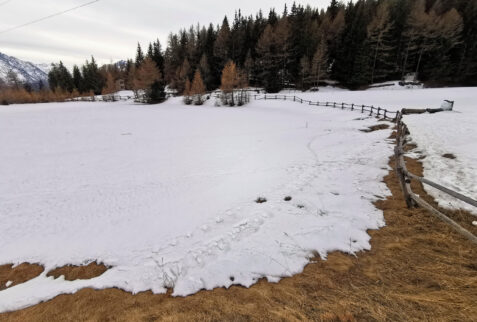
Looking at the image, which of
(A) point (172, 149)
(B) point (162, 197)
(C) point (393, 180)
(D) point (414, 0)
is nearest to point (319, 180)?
(C) point (393, 180)

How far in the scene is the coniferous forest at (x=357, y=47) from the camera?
44.6 m

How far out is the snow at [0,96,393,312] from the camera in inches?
192

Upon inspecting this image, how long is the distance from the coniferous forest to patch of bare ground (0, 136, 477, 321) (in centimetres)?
5170

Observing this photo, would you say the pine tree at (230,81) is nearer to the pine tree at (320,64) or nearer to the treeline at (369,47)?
the treeline at (369,47)

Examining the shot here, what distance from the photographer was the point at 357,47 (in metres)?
47.9

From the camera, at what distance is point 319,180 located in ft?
29.5

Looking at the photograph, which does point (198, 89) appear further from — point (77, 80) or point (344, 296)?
point (77, 80)

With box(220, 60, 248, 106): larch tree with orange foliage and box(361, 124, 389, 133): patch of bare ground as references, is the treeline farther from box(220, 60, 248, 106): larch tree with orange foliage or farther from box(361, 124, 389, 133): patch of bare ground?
box(361, 124, 389, 133): patch of bare ground

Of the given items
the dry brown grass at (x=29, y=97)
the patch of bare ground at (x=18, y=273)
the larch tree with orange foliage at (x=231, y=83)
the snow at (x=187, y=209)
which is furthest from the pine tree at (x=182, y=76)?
the patch of bare ground at (x=18, y=273)

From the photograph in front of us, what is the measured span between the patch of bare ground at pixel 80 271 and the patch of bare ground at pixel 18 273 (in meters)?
0.52

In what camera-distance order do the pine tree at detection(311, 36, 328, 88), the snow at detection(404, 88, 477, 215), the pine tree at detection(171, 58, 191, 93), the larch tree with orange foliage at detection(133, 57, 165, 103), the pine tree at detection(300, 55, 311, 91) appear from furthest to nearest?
the pine tree at detection(171, 58, 191, 93)
the larch tree with orange foliage at detection(133, 57, 165, 103)
the pine tree at detection(300, 55, 311, 91)
the pine tree at detection(311, 36, 328, 88)
the snow at detection(404, 88, 477, 215)

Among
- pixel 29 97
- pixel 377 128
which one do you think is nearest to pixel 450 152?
pixel 377 128

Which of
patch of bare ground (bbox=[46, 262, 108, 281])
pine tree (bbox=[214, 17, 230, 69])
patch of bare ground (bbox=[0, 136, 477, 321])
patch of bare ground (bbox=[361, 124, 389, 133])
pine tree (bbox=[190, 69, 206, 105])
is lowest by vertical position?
patch of bare ground (bbox=[361, 124, 389, 133])

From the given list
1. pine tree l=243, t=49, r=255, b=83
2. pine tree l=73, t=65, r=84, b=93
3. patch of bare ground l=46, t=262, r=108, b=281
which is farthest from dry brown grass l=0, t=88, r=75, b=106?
patch of bare ground l=46, t=262, r=108, b=281
